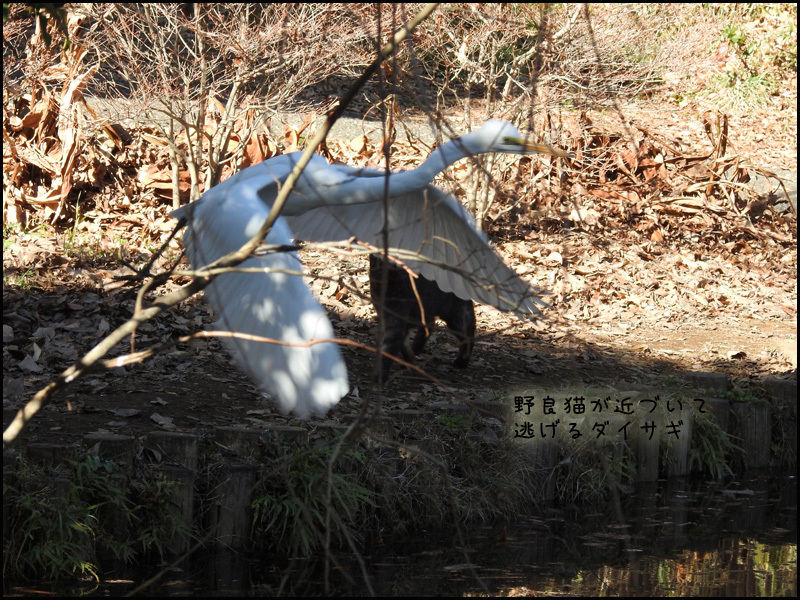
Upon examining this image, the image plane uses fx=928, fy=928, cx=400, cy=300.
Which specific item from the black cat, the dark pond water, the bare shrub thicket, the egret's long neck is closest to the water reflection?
the dark pond water

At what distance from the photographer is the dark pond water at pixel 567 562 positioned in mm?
3660

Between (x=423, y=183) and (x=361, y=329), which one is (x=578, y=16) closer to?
(x=361, y=329)

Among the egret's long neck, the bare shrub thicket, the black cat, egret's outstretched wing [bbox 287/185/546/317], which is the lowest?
the black cat

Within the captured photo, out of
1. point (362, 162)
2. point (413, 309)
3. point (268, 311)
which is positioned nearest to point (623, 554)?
point (413, 309)

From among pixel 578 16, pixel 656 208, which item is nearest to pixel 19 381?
pixel 578 16

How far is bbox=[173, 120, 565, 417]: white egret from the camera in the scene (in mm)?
2652

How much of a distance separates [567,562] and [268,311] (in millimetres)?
1972

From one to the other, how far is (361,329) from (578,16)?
2.79 m

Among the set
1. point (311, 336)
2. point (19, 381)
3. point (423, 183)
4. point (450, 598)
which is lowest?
point (450, 598)

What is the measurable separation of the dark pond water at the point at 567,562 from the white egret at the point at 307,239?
40.6 inches

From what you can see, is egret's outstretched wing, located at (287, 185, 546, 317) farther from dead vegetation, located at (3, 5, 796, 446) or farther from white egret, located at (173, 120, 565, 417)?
dead vegetation, located at (3, 5, 796, 446)

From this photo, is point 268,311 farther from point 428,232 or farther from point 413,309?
point 413,309

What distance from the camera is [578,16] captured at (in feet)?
22.2

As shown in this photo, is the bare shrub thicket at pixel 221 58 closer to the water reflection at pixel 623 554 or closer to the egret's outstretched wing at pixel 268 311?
the egret's outstretched wing at pixel 268 311
